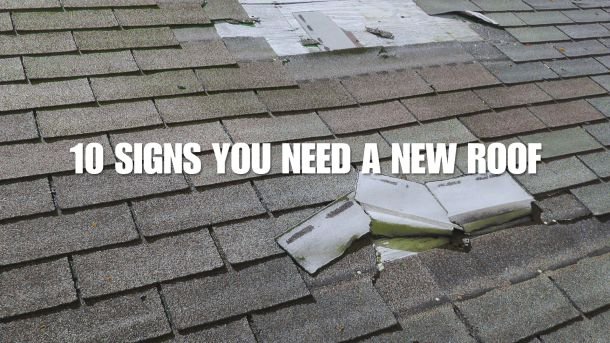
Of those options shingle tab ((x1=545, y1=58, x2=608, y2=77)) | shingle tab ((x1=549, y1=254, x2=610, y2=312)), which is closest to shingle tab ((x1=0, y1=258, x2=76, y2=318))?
shingle tab ((x1=549, y1=254, x2=610, y2=312))

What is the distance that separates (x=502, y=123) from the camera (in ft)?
9.39

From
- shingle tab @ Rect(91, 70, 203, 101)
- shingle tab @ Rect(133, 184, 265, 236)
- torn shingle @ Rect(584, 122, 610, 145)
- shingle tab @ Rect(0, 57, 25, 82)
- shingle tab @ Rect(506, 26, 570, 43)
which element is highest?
shingle tab @ Rect(0, 57, 25, 82)

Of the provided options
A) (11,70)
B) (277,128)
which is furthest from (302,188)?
(11,70)

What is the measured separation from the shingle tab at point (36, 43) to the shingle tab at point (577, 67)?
2.60m

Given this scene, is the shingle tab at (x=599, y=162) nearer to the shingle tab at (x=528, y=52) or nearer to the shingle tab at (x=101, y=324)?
the shingle tab at (x=528, y=52)

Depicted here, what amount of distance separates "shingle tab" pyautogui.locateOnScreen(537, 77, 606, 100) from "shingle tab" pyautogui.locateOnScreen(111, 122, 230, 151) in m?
1.86

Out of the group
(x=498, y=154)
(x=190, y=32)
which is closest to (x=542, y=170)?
(x=498, y=154)

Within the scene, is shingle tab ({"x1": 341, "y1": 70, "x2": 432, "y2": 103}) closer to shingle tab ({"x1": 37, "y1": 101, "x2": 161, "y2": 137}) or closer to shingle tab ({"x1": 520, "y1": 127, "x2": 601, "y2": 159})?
shingle tab ({"x1": 520, "y1": 127, "x2": 601, "y2": 159})

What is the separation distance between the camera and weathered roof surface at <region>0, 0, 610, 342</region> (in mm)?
1762

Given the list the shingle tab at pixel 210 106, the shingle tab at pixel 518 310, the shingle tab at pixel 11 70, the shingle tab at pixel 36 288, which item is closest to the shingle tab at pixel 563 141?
the shingle tab at pixel 518 310

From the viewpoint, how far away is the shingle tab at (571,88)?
126 inches

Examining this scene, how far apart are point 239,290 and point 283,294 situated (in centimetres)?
14

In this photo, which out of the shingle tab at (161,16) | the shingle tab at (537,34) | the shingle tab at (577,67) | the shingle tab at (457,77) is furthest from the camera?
the shingle tab at (537,34)

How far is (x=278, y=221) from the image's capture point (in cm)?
208
